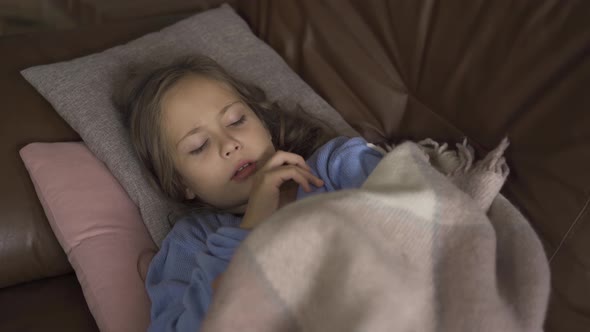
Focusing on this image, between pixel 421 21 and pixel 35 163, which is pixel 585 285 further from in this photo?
pixel 35 163

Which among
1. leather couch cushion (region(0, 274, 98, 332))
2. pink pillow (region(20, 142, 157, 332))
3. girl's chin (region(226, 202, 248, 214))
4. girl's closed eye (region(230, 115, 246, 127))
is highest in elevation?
girl's closed eye (region(230, 115, 246, 127))

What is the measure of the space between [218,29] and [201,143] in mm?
493

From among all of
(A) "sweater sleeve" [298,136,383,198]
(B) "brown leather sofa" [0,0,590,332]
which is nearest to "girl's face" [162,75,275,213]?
(A) "sweater sleeve" [298,136,383,198]

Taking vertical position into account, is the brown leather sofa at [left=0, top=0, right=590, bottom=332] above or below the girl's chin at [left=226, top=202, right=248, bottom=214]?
above

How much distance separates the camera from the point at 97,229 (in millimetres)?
1073

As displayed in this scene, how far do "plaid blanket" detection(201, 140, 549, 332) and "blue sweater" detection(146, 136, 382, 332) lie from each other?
24cm

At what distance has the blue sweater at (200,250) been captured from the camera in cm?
87

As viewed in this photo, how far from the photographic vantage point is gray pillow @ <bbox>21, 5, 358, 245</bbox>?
3.74ft

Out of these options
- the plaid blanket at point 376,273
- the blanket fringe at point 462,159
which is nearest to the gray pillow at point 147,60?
the blanket fringe at point 462,159

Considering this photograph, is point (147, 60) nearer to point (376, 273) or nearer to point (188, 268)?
point (188, 268)

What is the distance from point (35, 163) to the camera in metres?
1.11

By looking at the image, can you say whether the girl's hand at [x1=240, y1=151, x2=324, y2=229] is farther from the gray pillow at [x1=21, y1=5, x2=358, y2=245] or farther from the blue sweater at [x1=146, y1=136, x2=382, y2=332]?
the gray pillow at [x1=21, y1=5, x2=358, y2=245]

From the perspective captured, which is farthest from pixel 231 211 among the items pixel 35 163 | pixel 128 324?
pixel 35 163

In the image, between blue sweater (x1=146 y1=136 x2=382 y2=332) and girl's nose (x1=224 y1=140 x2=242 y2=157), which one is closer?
blue sweater (x1=146 y1=136 x2=382 y2=332)
